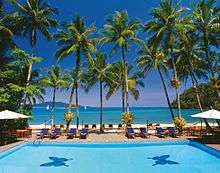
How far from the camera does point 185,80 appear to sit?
132ft

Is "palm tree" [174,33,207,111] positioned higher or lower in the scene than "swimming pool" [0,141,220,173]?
higher

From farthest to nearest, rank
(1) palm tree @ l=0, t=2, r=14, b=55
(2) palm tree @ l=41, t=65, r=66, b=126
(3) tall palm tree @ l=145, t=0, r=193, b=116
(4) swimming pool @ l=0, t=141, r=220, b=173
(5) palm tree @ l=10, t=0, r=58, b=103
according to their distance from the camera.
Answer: (2) palm tree @ l=41, t=65, r=66, b=126, (5) palm tree @ l=10, t=0, r=58, b=103, (3) tall palm tree @ l=145, t=0, r=193, b=116, (1) palm tree @ l=0, t=2, r=14, b=55, (4) swimming pool @ l=0, t=141, r=220, b=173

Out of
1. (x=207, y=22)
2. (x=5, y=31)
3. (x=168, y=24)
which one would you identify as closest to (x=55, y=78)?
(x=5, y=31)

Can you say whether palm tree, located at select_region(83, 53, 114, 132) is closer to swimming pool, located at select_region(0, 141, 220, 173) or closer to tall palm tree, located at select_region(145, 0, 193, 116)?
tall palm tree, located at select_region(145, 0, 193, 116)

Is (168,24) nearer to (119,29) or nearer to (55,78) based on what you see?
(119,29)

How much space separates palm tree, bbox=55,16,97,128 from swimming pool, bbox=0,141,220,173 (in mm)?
12536

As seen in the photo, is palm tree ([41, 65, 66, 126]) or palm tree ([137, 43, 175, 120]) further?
palm tree ([41, 65, 66, 126])

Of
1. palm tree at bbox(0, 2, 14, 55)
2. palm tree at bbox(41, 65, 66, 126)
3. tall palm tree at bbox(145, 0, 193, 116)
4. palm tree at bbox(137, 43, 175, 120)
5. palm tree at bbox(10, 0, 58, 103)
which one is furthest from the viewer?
palm tree at bbox(41, 65, 66, 126)

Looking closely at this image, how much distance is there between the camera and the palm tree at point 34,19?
3534 centimetres

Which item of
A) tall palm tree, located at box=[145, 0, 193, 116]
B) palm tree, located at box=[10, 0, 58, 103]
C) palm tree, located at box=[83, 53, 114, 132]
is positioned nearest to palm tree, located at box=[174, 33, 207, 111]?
tall palm tree, located at box=[145, 0, 193, 116]

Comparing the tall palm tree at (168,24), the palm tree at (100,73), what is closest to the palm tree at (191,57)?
the tall palm tree at (168,24)

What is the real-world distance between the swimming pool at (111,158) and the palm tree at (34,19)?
13.9 m

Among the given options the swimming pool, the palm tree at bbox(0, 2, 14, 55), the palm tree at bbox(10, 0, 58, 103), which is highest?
the palm tree at bbox(10, 0, 58, 103)

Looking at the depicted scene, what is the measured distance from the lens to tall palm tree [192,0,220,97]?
3106 cm
